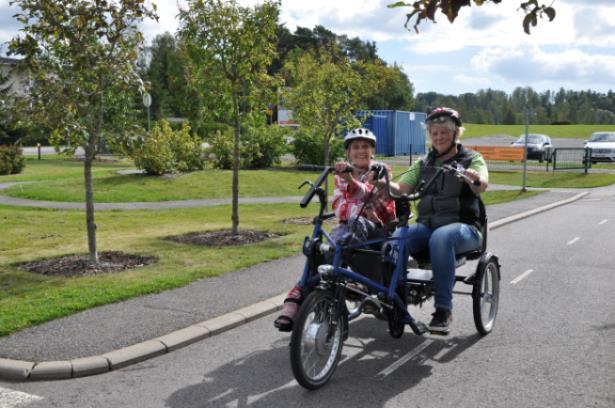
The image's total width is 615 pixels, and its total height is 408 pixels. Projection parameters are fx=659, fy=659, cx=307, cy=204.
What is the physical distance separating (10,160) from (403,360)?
23.3m

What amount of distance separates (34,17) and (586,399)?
23.7 feet

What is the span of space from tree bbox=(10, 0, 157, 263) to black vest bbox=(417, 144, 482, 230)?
4.39 meters

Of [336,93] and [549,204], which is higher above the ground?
[336,93]

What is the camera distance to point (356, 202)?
565 cm

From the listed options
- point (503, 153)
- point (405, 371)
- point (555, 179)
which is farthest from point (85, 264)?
point (503, 153)

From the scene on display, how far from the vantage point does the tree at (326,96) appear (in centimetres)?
1513

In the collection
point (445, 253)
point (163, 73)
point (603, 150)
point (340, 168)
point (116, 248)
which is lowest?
point (116, 248)

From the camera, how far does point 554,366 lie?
5.10 m

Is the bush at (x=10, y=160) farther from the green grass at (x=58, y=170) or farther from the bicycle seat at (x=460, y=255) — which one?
the bicycle seat at (x=460, y=255)

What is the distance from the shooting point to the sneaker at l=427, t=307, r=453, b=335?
5168 millimetres

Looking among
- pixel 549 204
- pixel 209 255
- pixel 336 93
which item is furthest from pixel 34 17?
pixel 549 204

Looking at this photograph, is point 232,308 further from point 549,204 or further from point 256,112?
point 549,204

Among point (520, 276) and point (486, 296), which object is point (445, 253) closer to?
point (486, 296)

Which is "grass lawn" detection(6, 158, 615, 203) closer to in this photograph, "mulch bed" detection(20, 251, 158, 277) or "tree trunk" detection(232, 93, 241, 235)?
"tree trunk" detection(232, 93, 241, 235)
